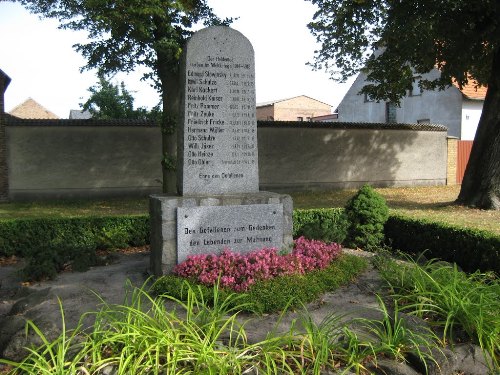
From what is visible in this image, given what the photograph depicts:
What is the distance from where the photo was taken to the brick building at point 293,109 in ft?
195

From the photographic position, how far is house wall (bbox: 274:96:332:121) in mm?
59969

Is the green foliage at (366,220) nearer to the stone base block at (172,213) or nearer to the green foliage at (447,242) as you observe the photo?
the green foliage at (447,242)

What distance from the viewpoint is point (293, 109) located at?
61000mm

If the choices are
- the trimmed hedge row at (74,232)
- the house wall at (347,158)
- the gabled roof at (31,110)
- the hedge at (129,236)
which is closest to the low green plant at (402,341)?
the hedge at (129,236)

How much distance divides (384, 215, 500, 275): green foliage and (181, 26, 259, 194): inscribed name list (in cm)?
281

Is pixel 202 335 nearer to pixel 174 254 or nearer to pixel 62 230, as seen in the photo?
pixel 174 254

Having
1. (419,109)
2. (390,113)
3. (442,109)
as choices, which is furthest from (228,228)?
(390,113)

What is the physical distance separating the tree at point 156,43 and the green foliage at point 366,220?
292 inches

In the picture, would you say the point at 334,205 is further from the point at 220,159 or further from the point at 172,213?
the point at 172,213

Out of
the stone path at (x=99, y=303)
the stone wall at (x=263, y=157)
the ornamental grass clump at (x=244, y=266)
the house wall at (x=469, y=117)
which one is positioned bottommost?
the stone path at (x=99, y=303)

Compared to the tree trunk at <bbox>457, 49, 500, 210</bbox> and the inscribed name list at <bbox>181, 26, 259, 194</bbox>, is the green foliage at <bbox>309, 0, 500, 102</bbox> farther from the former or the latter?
the inscribed name list at <bbox>181, 26, 259, 194</bbox>

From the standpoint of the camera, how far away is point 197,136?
246 inches

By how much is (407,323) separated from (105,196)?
15.7 meters

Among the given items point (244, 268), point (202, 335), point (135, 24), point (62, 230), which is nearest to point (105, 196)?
point (135, 24)
